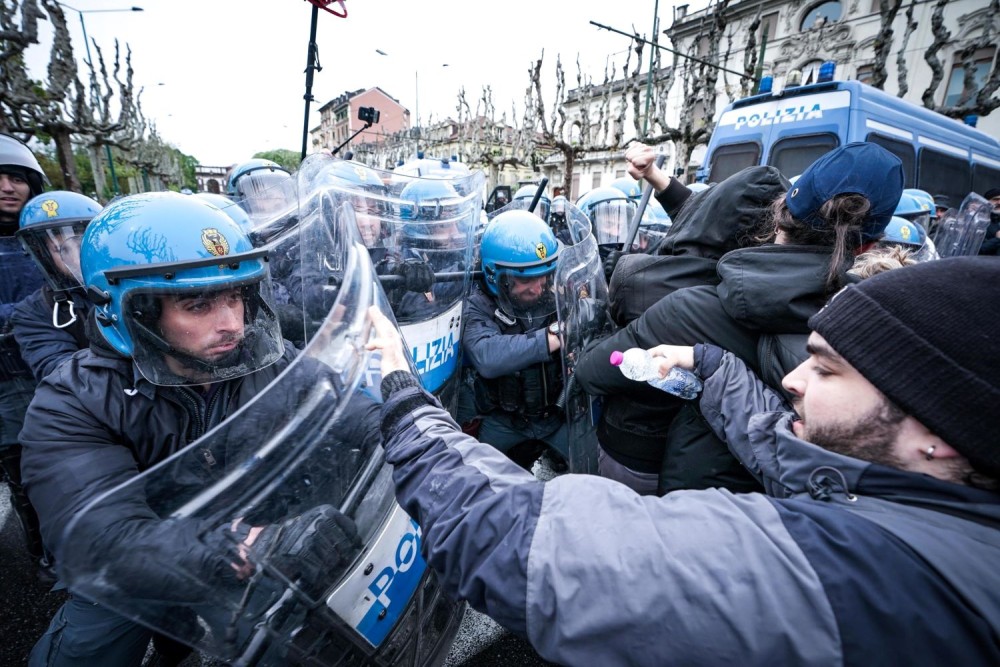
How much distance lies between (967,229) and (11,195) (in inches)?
421

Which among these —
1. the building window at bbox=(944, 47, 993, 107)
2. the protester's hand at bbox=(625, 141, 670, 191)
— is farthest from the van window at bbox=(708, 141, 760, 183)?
the building window at bbox=(944, 47, 993, 107)

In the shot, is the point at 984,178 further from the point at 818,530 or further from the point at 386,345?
the point at 386,345

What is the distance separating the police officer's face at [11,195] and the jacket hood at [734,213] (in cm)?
463

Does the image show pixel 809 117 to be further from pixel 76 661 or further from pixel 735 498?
pixel 76 661

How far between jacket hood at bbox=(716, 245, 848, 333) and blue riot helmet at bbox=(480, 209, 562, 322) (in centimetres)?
109

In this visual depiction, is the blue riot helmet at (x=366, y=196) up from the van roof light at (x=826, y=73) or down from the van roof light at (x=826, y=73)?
down

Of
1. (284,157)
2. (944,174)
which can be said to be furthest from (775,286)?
(284,157)

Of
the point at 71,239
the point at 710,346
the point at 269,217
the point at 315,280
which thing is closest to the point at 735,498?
the point at 710,346

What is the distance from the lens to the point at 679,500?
785 mm

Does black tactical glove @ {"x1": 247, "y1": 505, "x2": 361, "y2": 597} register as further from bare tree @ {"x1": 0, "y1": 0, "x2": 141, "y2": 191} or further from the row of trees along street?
bare tree @ {"x1": 0, "y1": 0, "x2": 141, "y2": 191}

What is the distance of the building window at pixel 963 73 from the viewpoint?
1630cm

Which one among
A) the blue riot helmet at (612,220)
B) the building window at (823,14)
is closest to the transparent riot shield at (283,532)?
the blue riot helmet at (612,220)

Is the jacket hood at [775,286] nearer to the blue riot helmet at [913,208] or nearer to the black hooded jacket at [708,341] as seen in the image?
the black hooded jacket at [708,341]

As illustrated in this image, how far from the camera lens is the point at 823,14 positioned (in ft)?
74.5
